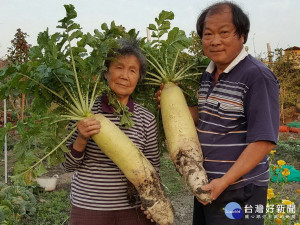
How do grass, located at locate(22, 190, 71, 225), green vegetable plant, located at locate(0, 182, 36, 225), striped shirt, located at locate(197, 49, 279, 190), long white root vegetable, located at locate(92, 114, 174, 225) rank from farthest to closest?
grass, located at locate(22, 190, 71, 225) → green vegetable plant, located at locate(0, 182, 36, 225) → long white root vegetable, located at locate(92, 114, 174, 225) → striped shirt, located at locate(197, 49, 279, 190)

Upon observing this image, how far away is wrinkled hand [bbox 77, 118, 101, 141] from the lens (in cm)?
202

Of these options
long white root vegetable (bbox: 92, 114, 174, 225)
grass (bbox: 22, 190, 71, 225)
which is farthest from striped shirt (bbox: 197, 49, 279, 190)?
grass (bbox: 22, 190, 71, 225)

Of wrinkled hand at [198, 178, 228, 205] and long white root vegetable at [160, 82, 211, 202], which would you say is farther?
long white root vegetable at [160, 82, 211, 202]

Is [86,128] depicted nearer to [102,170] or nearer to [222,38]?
[102,170]

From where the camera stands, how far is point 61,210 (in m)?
4.45

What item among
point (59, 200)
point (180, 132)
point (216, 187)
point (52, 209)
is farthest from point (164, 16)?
point (59, 200)

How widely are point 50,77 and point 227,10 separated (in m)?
1.18

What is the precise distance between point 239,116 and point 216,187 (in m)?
0.45

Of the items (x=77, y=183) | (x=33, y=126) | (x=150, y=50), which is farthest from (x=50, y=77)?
(x=150, y=50)

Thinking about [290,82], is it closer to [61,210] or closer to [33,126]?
[61,210]

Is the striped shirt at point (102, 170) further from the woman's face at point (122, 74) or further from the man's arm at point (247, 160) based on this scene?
the man's arm at point (247, 160)

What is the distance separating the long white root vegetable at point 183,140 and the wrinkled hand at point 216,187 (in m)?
0.05

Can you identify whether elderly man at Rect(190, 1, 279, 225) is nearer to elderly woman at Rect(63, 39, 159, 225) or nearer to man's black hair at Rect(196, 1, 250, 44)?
man's black hair at Rect(196, 1, 250, 44)

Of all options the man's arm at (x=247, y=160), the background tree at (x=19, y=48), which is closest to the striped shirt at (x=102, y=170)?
the man's arm at (x=247, y=160)
